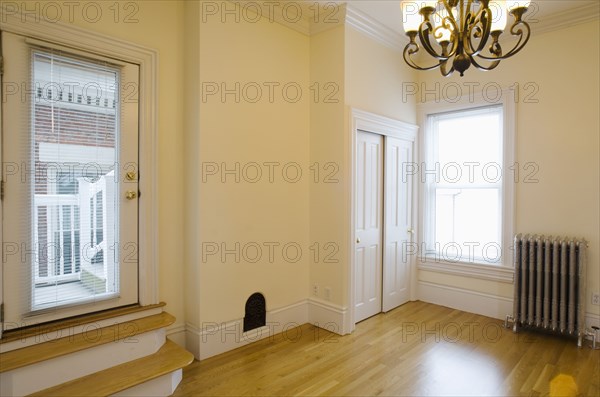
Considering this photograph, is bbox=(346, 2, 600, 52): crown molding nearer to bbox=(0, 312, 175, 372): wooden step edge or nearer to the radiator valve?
the radiator valve

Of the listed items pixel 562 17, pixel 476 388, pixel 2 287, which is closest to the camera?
pixel 2 287

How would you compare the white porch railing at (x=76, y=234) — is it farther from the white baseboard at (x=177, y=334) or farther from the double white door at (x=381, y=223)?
the double white door at (x=381, y=223)

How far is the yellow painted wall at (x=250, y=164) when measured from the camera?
2.89 meters

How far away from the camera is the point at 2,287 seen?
7.30ft

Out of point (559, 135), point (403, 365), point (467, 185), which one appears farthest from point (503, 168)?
point (403, 365)

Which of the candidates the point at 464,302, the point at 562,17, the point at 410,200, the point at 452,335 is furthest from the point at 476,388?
the point at 562,17

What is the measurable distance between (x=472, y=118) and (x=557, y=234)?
147cm

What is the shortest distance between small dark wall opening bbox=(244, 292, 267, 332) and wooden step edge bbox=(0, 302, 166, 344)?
0.78 m

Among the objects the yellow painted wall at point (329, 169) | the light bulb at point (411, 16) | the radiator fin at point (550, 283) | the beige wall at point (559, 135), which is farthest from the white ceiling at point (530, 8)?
the radiator fin at point (550, 283)

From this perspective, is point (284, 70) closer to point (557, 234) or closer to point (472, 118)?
point (472, 118)

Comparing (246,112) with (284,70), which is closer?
(246,112)

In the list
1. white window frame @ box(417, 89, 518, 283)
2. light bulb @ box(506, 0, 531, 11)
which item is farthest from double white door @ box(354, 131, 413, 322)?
light bulb @ box(506, 0, 531, 11)

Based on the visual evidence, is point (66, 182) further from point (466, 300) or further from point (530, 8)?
point (530, 8)

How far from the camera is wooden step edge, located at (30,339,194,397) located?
215 cm
